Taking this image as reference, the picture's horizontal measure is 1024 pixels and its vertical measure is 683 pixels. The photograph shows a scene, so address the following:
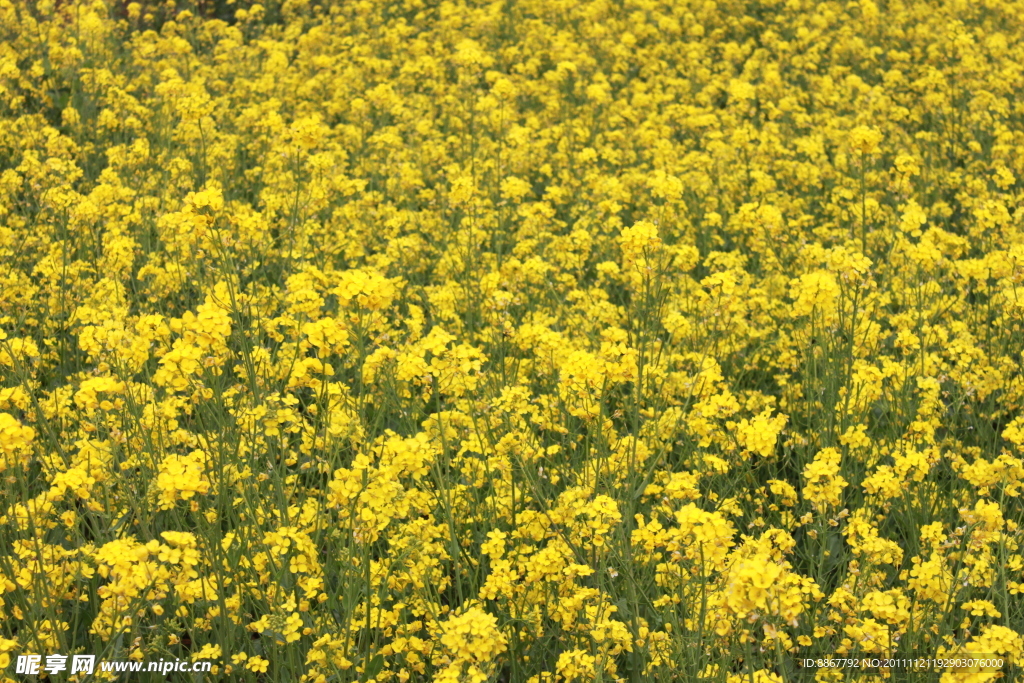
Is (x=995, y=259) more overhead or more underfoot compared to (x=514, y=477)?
more overhead

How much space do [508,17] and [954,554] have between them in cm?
936

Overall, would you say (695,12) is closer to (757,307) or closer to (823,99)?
(823,99)

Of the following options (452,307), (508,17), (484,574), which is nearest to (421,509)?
(484,574)

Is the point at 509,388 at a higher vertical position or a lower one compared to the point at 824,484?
higher

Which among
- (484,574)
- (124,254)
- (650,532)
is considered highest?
(124,254)

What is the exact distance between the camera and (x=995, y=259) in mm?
4215

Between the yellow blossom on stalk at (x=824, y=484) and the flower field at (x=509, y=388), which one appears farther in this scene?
the yellow blossom on stalk at (x=824, y=484)

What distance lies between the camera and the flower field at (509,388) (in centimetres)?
284

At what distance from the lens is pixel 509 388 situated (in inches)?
136

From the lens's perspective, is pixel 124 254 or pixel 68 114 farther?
pixel 68 114

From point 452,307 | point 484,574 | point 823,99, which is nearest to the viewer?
point 484,574

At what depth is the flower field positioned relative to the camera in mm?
2844

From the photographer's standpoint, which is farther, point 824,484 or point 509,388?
point 509,388

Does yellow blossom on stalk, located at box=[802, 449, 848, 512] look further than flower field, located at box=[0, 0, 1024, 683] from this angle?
Yes
